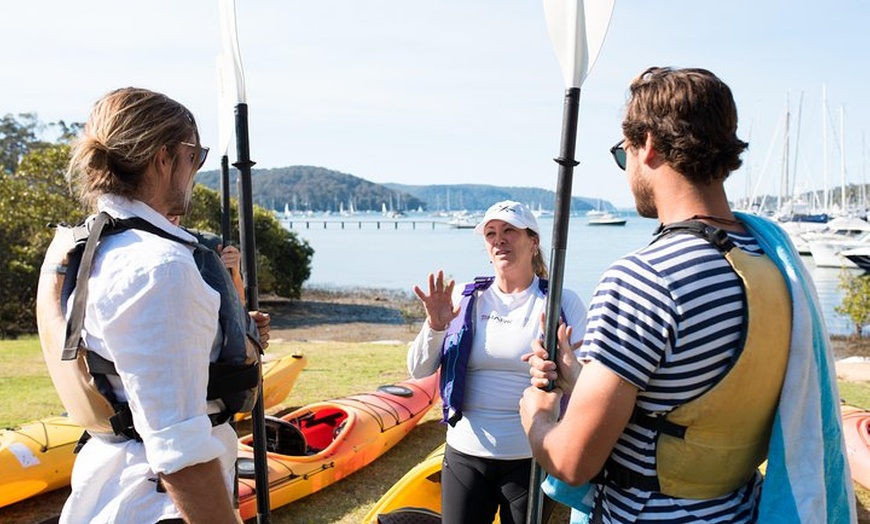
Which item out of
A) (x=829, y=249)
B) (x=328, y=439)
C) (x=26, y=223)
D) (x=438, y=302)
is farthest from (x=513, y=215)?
(x=829, y=249)

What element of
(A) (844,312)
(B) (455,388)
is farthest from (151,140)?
(A) (844,312)

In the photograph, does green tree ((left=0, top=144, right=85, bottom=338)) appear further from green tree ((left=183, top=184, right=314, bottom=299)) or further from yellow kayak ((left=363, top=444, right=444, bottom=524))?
yellow kayak ((left=363, top=444, right=444, bottom=524))

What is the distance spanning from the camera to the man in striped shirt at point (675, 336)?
142cm

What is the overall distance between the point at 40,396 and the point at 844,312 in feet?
59.3

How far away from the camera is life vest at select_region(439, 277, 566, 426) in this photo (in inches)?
116

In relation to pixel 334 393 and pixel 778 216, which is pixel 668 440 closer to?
pixel 334 393

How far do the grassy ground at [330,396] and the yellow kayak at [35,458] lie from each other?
18cm

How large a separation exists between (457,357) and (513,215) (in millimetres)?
693

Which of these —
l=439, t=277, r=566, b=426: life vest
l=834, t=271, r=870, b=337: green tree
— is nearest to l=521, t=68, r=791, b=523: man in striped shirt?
l=439, t=277, r=566, b=426: life vest

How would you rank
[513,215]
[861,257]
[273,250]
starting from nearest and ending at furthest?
[513,215]
[273,250]
[861,257]

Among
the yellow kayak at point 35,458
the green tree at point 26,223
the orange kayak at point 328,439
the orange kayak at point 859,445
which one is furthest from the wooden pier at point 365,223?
the yellow kayak at point 35,458

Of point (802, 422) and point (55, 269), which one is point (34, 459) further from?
point (802, 422)

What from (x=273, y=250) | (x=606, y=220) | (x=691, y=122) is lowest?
(x=606, y=220)

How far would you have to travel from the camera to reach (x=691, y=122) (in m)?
1.46
